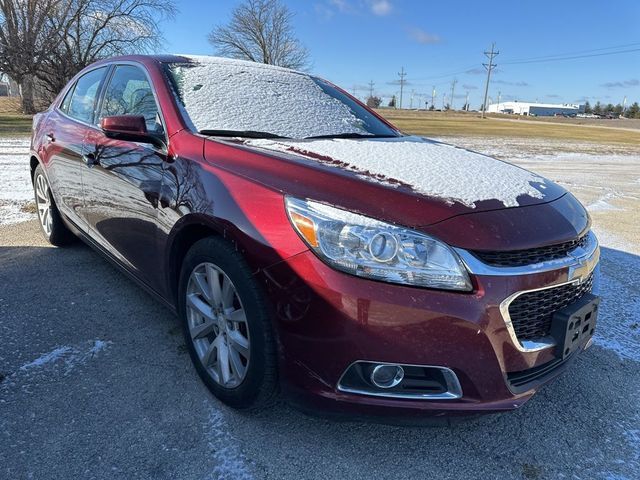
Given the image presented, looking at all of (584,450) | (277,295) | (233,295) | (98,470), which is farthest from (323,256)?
(584,450)

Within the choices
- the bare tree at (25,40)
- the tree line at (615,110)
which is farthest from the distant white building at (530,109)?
the bare tree at (25,40)

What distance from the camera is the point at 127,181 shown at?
108 inches

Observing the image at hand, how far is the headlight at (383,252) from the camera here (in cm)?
173

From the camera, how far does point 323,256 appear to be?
1771 millimetres

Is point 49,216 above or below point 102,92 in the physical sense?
below

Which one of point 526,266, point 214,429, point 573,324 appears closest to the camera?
point 526,266

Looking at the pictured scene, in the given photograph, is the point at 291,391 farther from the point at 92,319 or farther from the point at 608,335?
the point at 608,335

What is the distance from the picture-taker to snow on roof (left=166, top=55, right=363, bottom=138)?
2.73 metres

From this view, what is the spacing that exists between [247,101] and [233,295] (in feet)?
4.49

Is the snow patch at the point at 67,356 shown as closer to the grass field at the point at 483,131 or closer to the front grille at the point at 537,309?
the front grille at the point at 537,309

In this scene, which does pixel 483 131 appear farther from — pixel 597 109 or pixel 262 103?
pixel 597 109

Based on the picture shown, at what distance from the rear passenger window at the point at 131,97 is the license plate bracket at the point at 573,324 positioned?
2.10m

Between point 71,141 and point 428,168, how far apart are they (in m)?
2.66

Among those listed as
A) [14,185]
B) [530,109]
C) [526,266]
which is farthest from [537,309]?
[530,109]
